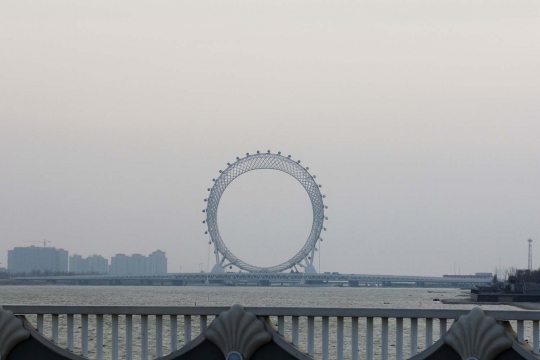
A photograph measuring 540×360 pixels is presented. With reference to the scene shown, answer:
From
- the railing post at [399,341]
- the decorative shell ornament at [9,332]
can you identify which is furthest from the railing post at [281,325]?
the decorative shell ornament at [9,332]

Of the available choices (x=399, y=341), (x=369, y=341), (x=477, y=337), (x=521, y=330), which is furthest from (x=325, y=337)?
(x=521, y=330)

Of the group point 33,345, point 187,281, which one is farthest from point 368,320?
point 187,281

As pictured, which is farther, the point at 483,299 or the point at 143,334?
the point at 483,299

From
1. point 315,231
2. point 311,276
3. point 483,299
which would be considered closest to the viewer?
point 483,299

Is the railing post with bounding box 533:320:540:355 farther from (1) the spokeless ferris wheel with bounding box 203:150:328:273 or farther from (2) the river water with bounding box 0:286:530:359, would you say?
(1) the spokeless ferris wheel with bounding box 203:150:328:273

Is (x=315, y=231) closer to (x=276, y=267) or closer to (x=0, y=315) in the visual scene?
(x=276, y=267)

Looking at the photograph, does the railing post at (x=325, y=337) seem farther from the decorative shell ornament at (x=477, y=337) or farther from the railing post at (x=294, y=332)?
the decorative shell ornament at (x=477, y=337)

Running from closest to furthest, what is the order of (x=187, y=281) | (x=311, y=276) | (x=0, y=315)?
(x=0, y=315), (x=311, y=276), (x=187, y=281)
